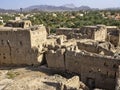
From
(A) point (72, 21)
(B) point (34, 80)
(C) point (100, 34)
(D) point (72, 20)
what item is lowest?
(D) point (72, 20)

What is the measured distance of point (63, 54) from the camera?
2733 centimetres

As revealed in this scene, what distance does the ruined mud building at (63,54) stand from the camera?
24.1 metres

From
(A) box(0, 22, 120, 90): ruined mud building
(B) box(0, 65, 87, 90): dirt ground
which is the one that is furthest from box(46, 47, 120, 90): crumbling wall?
(B) box(0, 65, 87, 90): dirt ground

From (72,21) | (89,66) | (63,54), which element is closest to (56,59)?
(63,54)

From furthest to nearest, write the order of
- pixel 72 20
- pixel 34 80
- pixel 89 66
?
1. pixel 72 20
2. pixel 89 66
3. pixel 34 80

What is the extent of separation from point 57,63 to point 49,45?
12.0ft

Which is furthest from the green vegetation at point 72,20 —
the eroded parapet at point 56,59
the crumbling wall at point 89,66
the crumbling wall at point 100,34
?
the crumbling wall at point 89,66

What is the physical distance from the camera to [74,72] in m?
26.5

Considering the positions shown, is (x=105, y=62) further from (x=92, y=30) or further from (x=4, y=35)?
(x=92, y=30)

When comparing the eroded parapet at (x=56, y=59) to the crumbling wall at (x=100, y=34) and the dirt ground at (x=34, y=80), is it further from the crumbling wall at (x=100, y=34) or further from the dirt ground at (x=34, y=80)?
the crumbling wall at (x=100, y=34)

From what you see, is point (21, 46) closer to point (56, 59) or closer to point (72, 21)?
point (56, 59)

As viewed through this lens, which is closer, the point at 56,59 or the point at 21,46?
the point at 56,59

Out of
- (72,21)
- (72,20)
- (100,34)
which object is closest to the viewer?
(100,34)

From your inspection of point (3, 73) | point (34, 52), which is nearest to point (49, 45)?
Answer: point (34, 52)
